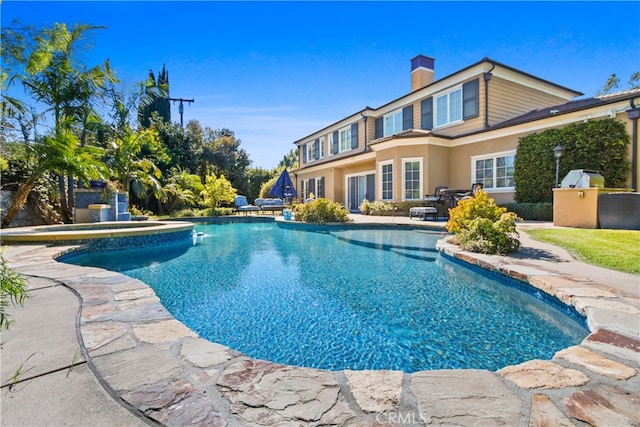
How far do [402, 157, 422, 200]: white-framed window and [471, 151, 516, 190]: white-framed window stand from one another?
2.35 meters

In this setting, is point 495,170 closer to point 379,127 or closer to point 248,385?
point 379,127

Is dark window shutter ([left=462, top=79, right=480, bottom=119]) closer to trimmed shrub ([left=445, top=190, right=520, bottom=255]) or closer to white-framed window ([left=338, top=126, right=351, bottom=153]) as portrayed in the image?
white-framed window ([left=338, top=126, right=351, bottom=153])

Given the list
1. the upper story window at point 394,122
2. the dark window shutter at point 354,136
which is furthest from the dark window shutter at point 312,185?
the upper story window at point 394,122

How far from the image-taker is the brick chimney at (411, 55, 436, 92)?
17234 millimetres

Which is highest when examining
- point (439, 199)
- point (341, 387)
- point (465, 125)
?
point (465, 125)

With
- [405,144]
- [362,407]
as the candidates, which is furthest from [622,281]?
[405,144]

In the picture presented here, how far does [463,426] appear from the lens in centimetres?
134

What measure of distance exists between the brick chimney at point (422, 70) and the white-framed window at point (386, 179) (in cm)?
575

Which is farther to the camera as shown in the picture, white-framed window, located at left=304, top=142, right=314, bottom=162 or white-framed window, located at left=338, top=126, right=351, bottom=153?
white-framed window, located at left=304, top=142, right=314, bottom=162

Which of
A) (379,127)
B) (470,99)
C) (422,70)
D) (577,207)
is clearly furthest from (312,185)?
(577,207)

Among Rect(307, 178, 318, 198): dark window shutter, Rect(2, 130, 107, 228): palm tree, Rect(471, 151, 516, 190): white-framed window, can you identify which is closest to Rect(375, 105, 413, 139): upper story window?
Rect(471, 151, 516, 190): white-framed window

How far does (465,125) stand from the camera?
557 inches

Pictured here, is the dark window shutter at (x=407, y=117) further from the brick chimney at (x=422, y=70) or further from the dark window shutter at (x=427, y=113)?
the brick chimney at (x=422, y=70)

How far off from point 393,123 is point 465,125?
4.74 meters
